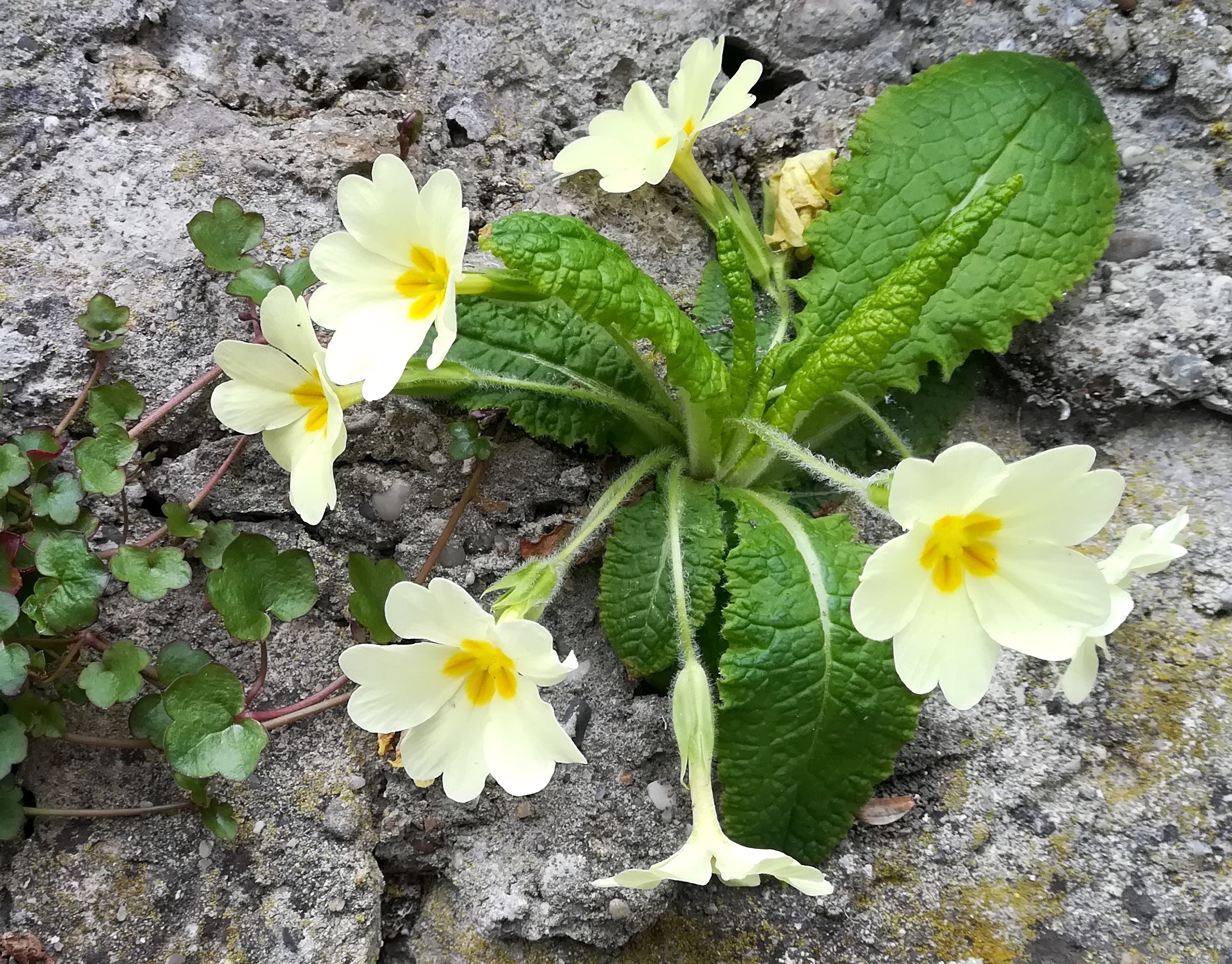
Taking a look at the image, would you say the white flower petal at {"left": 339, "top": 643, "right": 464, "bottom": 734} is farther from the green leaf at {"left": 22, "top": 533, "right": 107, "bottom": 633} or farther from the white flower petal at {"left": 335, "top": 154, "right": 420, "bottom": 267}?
the white flower petal at {"left": 335, "top": 154, "right": 420, "bottom": 267}

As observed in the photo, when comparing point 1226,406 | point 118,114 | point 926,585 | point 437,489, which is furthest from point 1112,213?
point 118,114

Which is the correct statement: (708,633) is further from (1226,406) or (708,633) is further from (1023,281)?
(1226,406)

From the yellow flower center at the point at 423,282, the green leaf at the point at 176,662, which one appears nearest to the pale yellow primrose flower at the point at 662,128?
the yellow flower center at the point at 423,282

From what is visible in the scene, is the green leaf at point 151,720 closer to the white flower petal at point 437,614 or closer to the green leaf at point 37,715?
the green leaf at point 37,715

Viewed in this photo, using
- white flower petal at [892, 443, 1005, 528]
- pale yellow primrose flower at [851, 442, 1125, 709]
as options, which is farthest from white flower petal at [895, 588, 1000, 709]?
white flower petal at [892, 443, 1005, 528]

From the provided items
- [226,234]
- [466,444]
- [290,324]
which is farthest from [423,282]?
[226,234]

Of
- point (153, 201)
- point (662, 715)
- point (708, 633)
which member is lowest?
point (662, 715)
